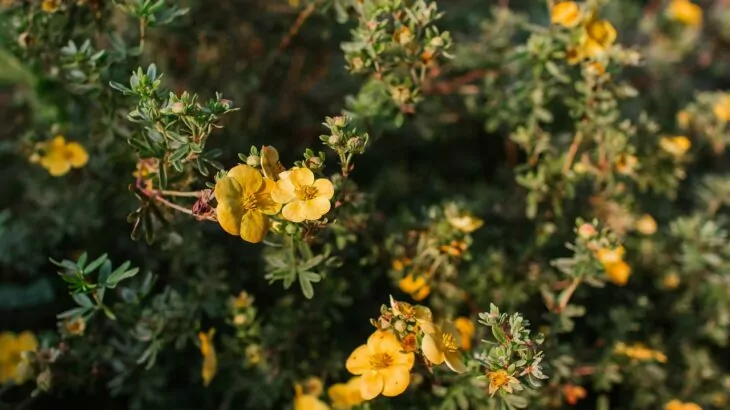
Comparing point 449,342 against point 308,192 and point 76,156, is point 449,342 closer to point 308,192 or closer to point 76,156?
point 308,192

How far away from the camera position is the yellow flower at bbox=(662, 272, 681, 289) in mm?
2346

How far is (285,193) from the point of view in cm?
142

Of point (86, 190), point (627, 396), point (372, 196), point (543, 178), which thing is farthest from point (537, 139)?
point (86, 190)

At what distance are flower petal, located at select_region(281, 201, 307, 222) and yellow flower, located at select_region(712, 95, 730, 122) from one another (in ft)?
5.57

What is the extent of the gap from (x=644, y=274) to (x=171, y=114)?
1.69 meters

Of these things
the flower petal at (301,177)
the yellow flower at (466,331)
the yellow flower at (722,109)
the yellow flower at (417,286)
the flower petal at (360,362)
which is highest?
the flower petal at (301,177)

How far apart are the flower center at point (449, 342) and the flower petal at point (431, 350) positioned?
0.07m

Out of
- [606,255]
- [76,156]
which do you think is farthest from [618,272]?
[76,156]

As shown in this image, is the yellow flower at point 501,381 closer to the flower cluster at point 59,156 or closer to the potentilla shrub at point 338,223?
the potentilla shrub at point 338,223

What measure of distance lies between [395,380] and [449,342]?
13 cm

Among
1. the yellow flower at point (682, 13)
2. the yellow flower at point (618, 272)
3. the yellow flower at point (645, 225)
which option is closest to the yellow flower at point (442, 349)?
the yellow flower at point (618, 272)

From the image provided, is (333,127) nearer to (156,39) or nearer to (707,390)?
(156,39)

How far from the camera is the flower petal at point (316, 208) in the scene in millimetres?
1410

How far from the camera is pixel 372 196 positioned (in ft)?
5.95
